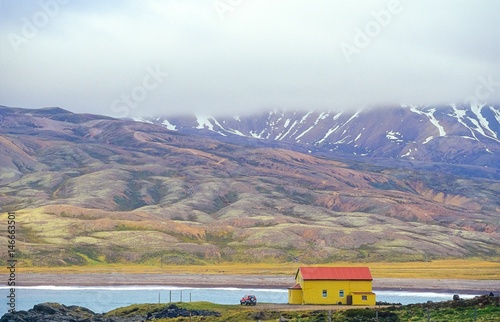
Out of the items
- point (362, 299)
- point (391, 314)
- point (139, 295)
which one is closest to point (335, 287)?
point (362, 299)

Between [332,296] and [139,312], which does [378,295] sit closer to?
[332,296]

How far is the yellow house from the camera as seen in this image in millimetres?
90125

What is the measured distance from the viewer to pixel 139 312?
87.8 m

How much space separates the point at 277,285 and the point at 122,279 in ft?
115

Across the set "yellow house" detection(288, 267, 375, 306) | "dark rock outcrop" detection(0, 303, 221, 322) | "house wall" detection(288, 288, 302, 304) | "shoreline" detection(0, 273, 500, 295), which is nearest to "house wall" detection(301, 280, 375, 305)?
"yellow house" detection(288, 267, 375, 306)

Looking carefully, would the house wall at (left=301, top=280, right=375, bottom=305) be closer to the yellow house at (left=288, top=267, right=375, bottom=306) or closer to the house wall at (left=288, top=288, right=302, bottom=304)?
the yellow house at (left=288, top=267, right=375, bottom=306)

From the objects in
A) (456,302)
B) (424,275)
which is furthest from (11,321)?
(424,275)

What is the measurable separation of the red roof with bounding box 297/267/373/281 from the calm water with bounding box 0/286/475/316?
2399 cm

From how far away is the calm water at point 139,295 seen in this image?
397 feet

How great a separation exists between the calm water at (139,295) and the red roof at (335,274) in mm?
23990

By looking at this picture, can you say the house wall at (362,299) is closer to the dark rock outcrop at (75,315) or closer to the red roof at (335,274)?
the red roof at (335,274)

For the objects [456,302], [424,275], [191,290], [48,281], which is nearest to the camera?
[456,302]

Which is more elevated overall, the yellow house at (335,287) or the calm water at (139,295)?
the yellow house at (335,287)

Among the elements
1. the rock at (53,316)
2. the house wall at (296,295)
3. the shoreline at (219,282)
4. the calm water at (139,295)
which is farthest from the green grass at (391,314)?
the shoreline at (219,282)
